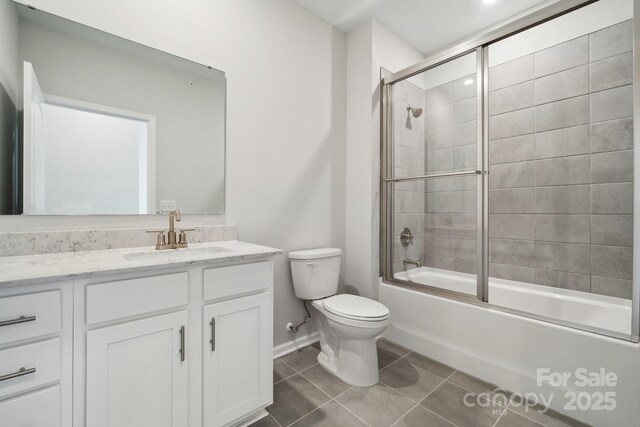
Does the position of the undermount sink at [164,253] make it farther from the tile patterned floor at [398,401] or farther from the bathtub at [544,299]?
the bathtub at [544,299]

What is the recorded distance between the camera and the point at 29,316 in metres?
0.84

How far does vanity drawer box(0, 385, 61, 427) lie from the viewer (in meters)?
0.81

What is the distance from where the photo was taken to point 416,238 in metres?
2.53

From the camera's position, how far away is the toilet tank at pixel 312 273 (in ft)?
6.53

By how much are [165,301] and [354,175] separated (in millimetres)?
1742

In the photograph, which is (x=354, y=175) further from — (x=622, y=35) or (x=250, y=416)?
(x=622, y=35)

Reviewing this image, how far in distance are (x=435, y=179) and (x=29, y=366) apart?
8.39ft

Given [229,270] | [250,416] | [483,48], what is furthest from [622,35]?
[250,416]

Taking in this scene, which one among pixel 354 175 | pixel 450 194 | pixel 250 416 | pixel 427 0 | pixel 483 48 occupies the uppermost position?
pixel 427 0

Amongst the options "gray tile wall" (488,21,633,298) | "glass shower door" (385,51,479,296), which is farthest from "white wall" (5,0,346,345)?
"gray tile wall" (488,21,633,298)

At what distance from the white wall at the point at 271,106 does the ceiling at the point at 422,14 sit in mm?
137

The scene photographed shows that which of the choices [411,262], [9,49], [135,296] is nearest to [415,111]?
[411,262]

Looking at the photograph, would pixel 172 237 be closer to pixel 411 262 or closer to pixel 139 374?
pixel 139 374

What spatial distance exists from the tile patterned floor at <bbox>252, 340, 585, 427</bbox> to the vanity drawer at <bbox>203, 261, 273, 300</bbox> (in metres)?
0.68
